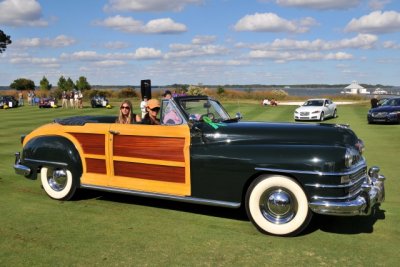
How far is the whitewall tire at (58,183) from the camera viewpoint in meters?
6.45

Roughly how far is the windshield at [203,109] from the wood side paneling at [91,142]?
1.32 metres

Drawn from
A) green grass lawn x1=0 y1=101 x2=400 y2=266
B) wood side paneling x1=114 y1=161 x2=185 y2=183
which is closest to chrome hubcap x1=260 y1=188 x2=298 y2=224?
green grass lawn x1=0 y1=101 x2=400 y2=266

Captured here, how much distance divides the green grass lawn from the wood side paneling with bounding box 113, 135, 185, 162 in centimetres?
78

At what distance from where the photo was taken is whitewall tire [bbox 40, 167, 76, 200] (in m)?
6.45

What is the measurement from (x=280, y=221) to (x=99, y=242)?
2023mm

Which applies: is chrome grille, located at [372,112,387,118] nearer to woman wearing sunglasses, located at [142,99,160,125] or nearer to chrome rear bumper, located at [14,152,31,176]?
woman wearing sunglasses, located at [142,99,160,125]

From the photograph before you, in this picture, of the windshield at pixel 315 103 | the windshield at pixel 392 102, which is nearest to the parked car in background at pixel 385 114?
the windshield at pixel 392 102

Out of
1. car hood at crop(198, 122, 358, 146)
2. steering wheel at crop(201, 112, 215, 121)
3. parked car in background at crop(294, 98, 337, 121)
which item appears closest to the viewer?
car hood at crop(198, 122, 358, 146)

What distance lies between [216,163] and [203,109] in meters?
1.16

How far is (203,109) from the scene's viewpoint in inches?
243

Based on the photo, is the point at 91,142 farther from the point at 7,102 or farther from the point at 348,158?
the point at 7,102

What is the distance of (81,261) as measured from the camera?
4.14 metres

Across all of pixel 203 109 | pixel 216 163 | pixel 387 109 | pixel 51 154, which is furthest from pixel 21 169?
pixel 387 109

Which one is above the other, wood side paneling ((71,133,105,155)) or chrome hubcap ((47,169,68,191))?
wood side paneling ((71,133,105,155))
